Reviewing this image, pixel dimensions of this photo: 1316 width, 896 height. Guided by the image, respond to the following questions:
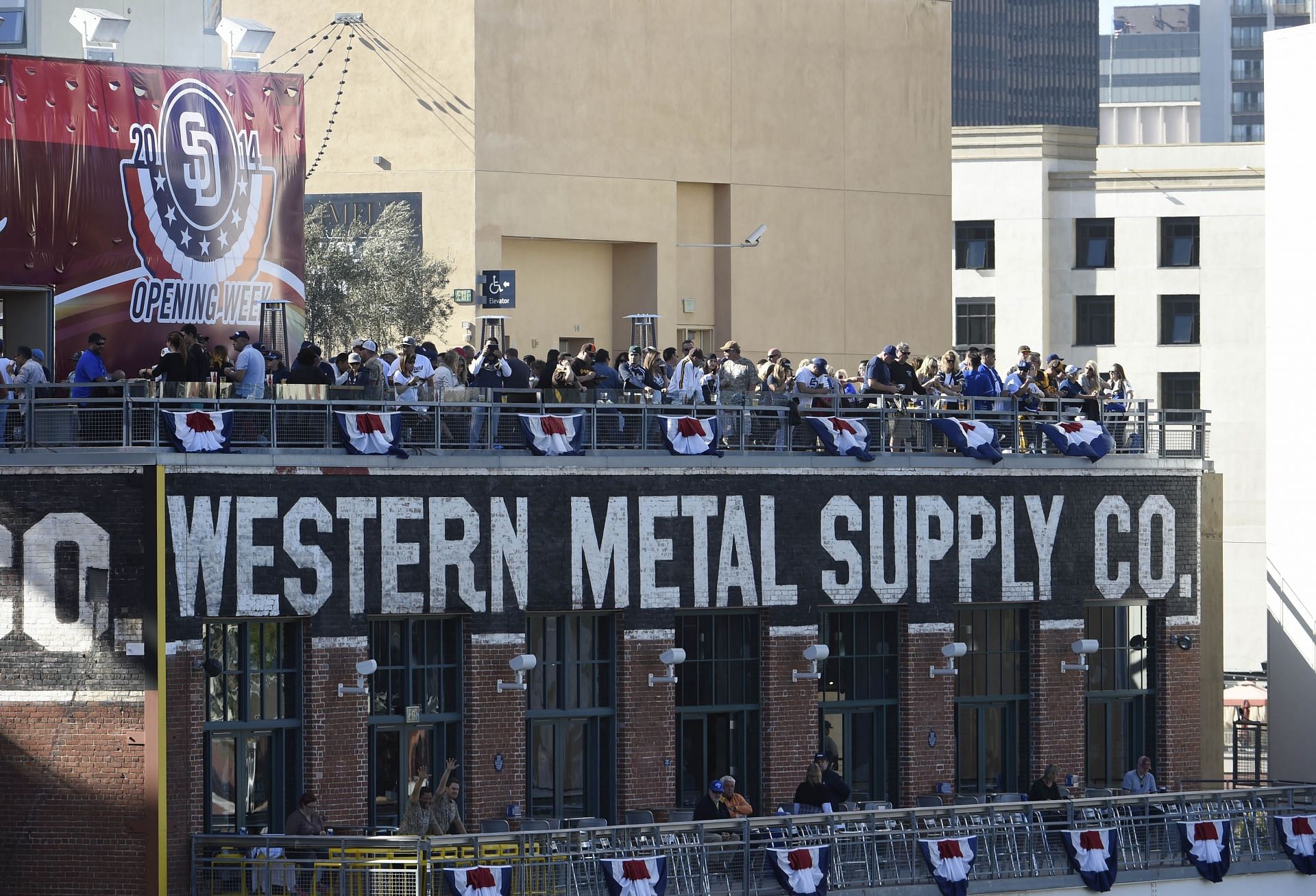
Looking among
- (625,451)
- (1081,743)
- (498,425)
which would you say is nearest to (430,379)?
(498,425)

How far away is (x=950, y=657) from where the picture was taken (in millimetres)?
36875

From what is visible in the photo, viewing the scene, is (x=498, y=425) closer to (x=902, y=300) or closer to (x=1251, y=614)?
(x=902, y=300)

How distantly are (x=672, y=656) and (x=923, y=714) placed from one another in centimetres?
499

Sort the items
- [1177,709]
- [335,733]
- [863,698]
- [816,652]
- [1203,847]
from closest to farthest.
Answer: [335,733] → [1203,847] → [816,652] → [863,698] → [1177,709]

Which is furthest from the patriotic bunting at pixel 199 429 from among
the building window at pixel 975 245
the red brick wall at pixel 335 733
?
the building window at pixel 975 245

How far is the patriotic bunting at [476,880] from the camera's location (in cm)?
2789

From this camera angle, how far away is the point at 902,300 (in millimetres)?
58250

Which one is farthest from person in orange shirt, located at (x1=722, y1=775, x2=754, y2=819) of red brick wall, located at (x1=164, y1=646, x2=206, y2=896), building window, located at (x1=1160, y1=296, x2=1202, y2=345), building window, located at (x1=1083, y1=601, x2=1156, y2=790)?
building window, located at (x1=1160, y1=296, x2=1202, y2=345)

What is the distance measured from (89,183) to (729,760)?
13.3 metres

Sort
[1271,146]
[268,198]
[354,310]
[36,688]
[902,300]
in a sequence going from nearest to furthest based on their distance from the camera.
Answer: [36,688] → [268,198] → [1271,146] → [354,310] → [902,300]

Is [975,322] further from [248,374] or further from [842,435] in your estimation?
[248,374]

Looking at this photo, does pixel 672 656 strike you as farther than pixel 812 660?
No

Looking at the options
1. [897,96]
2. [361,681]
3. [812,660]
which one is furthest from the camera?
[897,96]

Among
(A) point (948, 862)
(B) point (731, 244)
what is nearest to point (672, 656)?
(A) point (948, 862)
